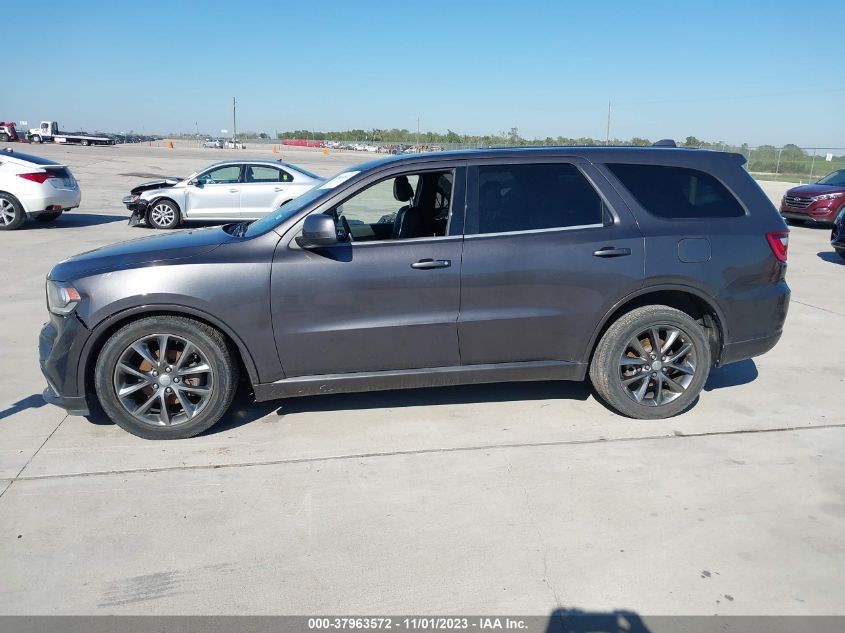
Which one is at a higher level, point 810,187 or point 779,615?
point 810,187

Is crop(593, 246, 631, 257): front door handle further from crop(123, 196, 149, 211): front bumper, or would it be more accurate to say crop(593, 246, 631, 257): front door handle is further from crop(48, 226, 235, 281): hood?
crop(123, 196, 149, 211): front bumper

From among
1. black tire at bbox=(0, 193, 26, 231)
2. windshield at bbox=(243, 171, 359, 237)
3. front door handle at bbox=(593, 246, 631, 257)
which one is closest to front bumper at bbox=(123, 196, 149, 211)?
black tire at bbox=(0, 193, 26, 231)

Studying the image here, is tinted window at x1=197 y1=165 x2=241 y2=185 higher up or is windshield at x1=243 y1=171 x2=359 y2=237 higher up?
tinted window at x1=197 y1=165 x2=241 y2=185

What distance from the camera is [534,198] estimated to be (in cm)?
488

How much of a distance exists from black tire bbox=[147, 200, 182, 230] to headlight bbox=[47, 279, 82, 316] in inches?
438

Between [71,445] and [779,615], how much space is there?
4183mm

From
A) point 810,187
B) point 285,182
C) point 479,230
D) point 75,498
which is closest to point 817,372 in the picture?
point 479,230

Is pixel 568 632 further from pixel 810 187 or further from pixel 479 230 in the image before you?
pixel 810 187

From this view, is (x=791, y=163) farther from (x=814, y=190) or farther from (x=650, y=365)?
(x=650, y=365)

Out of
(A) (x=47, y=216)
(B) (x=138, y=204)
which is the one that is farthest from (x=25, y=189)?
(B) (x=138, y=204)

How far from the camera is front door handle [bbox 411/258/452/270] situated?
459cm

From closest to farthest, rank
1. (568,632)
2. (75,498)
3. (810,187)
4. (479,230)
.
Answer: (568,632)
(75,498)
(479,230)
(810,187)

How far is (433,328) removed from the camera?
4645mm

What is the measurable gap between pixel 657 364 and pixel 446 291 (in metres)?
1.62
